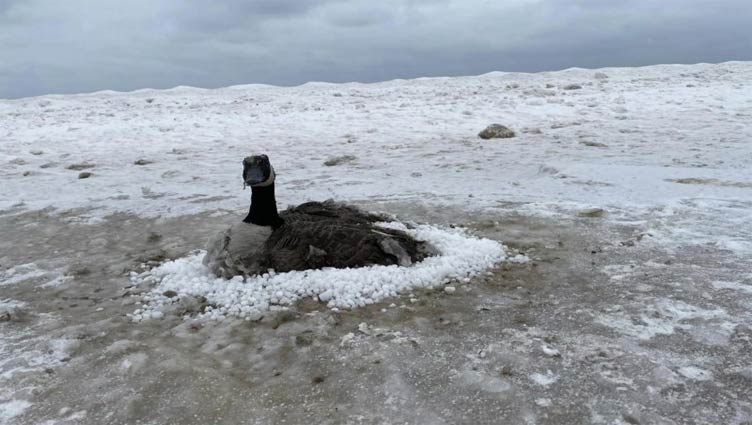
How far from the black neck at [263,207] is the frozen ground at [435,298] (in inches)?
49.3

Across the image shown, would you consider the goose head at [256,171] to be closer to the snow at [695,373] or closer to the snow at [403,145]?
the snow at [695,373]

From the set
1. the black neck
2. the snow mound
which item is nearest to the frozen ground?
the snow mound

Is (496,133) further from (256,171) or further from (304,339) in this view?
(304,339)

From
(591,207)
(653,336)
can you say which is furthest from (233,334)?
(591,207)

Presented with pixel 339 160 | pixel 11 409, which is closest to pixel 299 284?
pixel 11 409

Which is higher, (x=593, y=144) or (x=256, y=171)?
(x=256, y=171)

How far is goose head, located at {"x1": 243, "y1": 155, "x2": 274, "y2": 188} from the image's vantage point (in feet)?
18.2

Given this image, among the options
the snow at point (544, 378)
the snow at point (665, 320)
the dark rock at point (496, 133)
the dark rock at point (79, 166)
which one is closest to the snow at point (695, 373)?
the snow at point (665, 320)

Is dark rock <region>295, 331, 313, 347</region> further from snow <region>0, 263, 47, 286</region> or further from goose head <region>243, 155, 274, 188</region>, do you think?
snow <region>0, 263, 47, 286</region>

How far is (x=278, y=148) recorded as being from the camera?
1592 centimetres

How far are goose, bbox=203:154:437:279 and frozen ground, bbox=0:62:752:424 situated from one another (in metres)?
0.67

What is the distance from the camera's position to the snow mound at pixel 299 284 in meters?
5.00

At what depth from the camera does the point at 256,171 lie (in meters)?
5.57

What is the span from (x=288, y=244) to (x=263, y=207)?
514 millimetres
